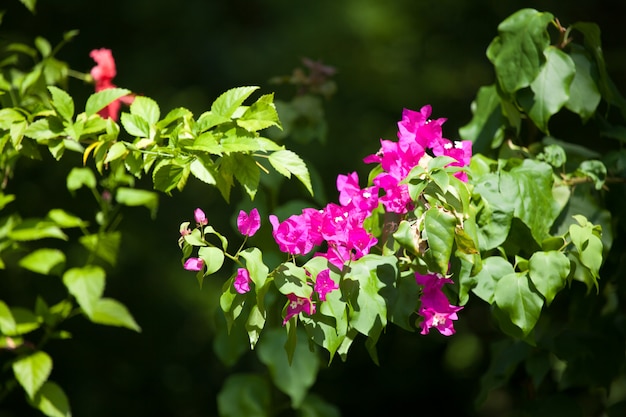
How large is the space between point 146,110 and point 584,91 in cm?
70

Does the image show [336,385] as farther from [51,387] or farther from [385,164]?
[385,164]

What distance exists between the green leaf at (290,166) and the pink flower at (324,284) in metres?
0.11

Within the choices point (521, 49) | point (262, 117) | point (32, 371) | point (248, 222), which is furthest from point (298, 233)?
point (32, 371)

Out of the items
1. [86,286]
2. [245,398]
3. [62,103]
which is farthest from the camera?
[245,398]

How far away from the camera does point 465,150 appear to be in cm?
112

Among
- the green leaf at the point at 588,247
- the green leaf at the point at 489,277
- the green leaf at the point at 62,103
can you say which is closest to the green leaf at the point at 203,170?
the green leaf at the point at 62,103

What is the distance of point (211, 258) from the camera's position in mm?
1002

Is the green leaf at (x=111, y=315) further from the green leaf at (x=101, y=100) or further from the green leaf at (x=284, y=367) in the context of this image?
the green leaf at (x=101, y=100)

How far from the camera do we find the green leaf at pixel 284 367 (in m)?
1.62

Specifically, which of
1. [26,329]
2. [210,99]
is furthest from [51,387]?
[210,99]

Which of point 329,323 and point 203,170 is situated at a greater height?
point 203,170

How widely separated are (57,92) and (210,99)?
7.27 ft

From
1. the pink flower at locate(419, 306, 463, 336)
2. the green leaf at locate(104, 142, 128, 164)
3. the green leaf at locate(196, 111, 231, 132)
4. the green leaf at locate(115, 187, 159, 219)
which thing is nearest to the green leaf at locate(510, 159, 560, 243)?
the pink flower at locate(419, 306, 463, 336)

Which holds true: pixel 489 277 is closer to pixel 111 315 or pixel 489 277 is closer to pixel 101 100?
pixel 101 100
